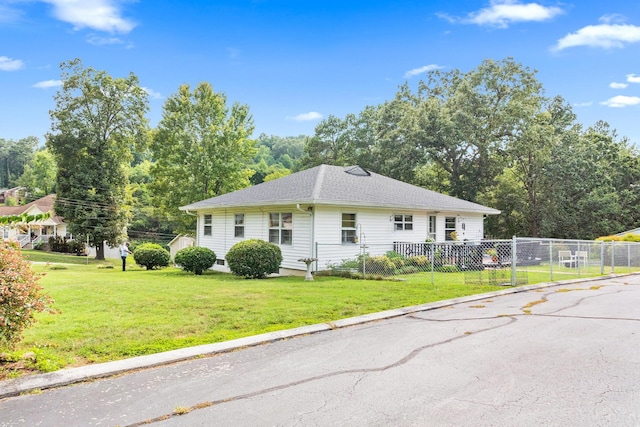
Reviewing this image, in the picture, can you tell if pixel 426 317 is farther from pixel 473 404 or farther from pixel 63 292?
pixel 63 292

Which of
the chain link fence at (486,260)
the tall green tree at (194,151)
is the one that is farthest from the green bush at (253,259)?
the tall green tree at (194,151)

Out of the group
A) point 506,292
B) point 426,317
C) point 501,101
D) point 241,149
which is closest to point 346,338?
point 426,317

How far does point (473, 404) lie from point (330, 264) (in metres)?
12.3

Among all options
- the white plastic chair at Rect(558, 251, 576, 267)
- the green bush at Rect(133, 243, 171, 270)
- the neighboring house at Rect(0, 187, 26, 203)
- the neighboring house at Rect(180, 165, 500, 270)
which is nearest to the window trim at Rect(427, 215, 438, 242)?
the neighboring house at Rect(180, 165, 500, 270)

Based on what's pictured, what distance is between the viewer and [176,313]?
25.1 feet

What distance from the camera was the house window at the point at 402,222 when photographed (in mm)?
18609

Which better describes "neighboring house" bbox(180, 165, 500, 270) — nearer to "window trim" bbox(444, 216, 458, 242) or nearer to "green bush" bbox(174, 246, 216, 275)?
"window trim" bbox(444, 216, 458, 242)

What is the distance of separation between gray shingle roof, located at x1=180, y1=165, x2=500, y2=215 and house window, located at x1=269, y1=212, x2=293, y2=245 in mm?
784

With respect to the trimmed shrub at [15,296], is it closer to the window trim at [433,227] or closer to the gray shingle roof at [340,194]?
the gray shingle roof at [340,194]

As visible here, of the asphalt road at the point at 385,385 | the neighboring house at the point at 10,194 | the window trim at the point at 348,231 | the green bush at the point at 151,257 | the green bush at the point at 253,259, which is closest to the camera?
the asphalt road at the point at 385,385

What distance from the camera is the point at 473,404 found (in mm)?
3857

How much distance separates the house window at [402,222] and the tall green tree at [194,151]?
57.0 feet

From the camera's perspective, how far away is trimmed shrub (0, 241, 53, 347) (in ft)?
14.8

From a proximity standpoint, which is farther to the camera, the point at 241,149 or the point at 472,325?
the point at 241,149
